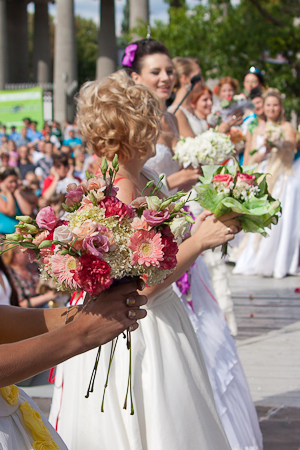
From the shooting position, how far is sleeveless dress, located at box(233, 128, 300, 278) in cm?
852

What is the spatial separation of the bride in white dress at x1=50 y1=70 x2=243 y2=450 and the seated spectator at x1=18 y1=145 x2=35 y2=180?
10.8 metres

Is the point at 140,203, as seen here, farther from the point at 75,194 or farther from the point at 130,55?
the point at 130,55

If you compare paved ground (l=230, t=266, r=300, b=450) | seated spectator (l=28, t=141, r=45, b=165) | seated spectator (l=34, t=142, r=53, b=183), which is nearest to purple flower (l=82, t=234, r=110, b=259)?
paved ground (l=230, t=266, r=300, b=450)

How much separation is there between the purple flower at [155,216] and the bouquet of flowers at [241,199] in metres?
1.09

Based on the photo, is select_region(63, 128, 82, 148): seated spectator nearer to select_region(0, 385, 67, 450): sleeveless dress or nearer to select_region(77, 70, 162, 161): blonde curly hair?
select_region(77, 70, 162, 161): blonde curly hair

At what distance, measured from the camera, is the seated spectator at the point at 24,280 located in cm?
539

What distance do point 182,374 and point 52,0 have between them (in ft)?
126

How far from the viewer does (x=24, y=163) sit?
13.3 meters

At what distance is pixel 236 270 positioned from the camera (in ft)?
29.0

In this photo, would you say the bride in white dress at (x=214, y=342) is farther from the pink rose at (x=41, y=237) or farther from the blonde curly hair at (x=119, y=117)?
the pink rose at (x=41, y=237)

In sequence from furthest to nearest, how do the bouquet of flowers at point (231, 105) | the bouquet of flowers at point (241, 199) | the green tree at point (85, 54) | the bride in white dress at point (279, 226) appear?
the green tree at point (85, 54)
the bride in white dress at point (279, 226)
the bouquet of flowers at point (231, 105)
the bouquet of flowers at point (241, 199)

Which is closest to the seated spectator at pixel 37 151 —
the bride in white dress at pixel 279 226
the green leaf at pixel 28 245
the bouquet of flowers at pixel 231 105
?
the bride in white dress at pixel 279 226

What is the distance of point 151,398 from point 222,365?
1.31 m

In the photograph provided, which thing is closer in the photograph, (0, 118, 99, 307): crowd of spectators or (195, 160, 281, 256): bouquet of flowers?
(195, 160, 281, 256): bouquet of flowers
